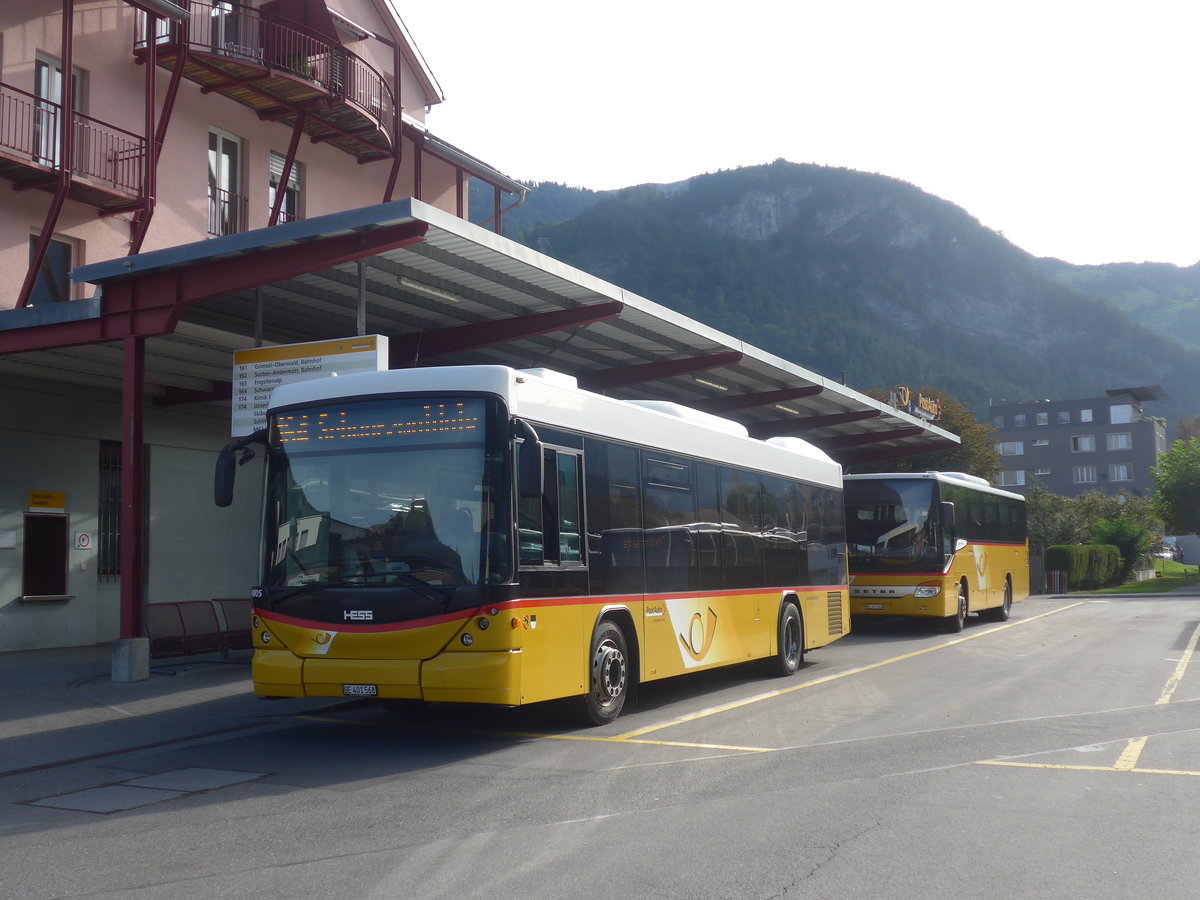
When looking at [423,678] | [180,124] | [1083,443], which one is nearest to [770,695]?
[423,678]

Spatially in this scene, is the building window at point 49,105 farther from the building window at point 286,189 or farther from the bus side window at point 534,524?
the bus side window at point 534,524

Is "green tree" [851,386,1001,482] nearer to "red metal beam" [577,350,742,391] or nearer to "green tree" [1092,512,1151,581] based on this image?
"green tree" [1092,512,1151,581]

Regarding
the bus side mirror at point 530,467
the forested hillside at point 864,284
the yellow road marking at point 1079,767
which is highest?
the forested hillside at point 864,284

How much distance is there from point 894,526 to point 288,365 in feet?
39.4

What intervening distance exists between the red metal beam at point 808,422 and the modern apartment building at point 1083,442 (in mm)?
90268

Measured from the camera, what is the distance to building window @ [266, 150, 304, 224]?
23422 mm

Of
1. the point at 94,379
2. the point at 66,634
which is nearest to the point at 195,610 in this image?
the point at 66,634

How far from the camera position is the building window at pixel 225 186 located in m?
22.2

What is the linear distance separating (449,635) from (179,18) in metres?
14.9

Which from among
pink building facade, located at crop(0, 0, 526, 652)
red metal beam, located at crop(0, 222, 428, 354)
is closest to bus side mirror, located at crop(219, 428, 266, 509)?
red metal beam, located at crop(0, 222, 428, 354)

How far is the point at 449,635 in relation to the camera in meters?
8.71

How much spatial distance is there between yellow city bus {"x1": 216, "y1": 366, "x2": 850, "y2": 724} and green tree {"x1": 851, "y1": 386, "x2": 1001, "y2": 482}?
37.0 meters

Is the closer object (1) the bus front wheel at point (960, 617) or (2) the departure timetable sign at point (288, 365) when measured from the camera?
(2) the departure timetable sign at point (288, 365)

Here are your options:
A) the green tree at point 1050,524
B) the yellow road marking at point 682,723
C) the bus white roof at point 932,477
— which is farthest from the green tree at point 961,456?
the yellow road marking at point 682,723
